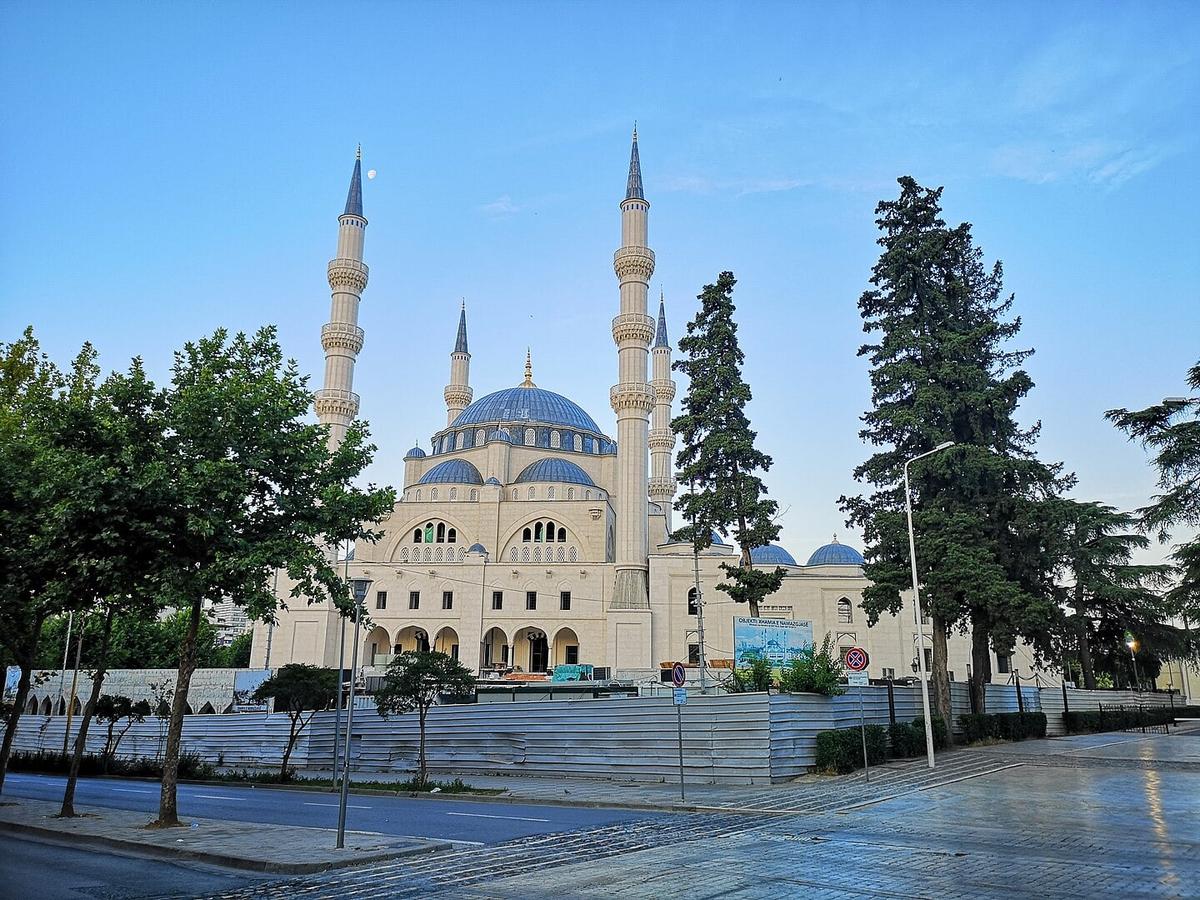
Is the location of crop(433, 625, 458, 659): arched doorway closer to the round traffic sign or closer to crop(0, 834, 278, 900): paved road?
the round traffic sign

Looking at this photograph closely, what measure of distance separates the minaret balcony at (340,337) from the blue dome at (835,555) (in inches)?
1268

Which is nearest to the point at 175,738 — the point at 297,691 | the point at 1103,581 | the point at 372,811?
the point at 372,811

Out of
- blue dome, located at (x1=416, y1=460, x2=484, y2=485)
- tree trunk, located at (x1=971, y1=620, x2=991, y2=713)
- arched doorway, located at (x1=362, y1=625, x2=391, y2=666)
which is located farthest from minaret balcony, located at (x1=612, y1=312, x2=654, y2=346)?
tree trunk, located at (x1=971, y1=620, x2=991, y2=713)

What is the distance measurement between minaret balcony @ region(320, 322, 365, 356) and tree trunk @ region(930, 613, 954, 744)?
126ft

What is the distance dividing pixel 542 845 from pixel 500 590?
44141mm

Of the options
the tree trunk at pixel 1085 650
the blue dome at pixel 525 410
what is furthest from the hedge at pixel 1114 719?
the blue dome at pixel 525 410

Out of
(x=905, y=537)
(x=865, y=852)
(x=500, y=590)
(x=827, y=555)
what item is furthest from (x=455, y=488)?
(x=865, y=852)

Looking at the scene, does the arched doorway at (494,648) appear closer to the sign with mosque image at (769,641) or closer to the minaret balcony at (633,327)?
the minaret balcony at (633,327)

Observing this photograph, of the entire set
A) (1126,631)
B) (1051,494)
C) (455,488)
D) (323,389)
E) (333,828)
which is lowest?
(333,828)

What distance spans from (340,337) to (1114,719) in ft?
142

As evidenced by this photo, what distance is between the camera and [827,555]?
57875mm

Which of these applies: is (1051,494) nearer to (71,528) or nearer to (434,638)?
(71,528)

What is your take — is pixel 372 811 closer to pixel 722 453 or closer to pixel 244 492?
pixel 244 492

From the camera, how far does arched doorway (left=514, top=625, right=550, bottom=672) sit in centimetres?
5550
